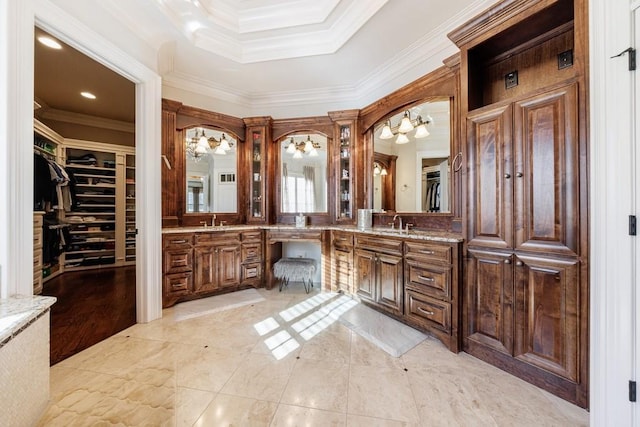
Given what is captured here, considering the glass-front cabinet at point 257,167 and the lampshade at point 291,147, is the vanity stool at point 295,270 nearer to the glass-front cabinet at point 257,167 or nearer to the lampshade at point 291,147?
the glass-front cabinet at point 257,167

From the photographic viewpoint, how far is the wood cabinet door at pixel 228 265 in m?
3.23

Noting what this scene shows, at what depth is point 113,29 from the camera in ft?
7.04

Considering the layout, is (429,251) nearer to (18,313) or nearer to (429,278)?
(429,278)

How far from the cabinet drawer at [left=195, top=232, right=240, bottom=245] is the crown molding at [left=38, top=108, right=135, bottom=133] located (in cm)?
375

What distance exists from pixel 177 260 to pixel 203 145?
172cm

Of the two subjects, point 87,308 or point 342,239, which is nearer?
point 87,308

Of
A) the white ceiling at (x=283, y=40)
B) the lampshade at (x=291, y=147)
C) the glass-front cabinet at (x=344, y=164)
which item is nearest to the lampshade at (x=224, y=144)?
the white ceiling at (x=283, y=40)

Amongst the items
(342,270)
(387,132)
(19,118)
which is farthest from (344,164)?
(19,118)

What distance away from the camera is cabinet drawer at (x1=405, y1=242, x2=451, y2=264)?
204 cm

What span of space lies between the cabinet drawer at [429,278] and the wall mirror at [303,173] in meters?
1.80

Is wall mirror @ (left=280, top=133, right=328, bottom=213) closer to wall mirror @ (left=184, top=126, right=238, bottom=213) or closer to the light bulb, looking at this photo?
wall mirror @ (left=184, top=126, right=238, bottom=213)

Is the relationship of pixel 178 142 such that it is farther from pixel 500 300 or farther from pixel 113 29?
pixel 500 300

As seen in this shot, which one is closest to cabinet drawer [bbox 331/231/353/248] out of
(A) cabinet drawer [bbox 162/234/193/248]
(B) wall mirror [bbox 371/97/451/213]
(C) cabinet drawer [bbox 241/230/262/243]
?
(B) wall mirror [bbox 371/97/451/213]

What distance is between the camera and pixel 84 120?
4617 mm
